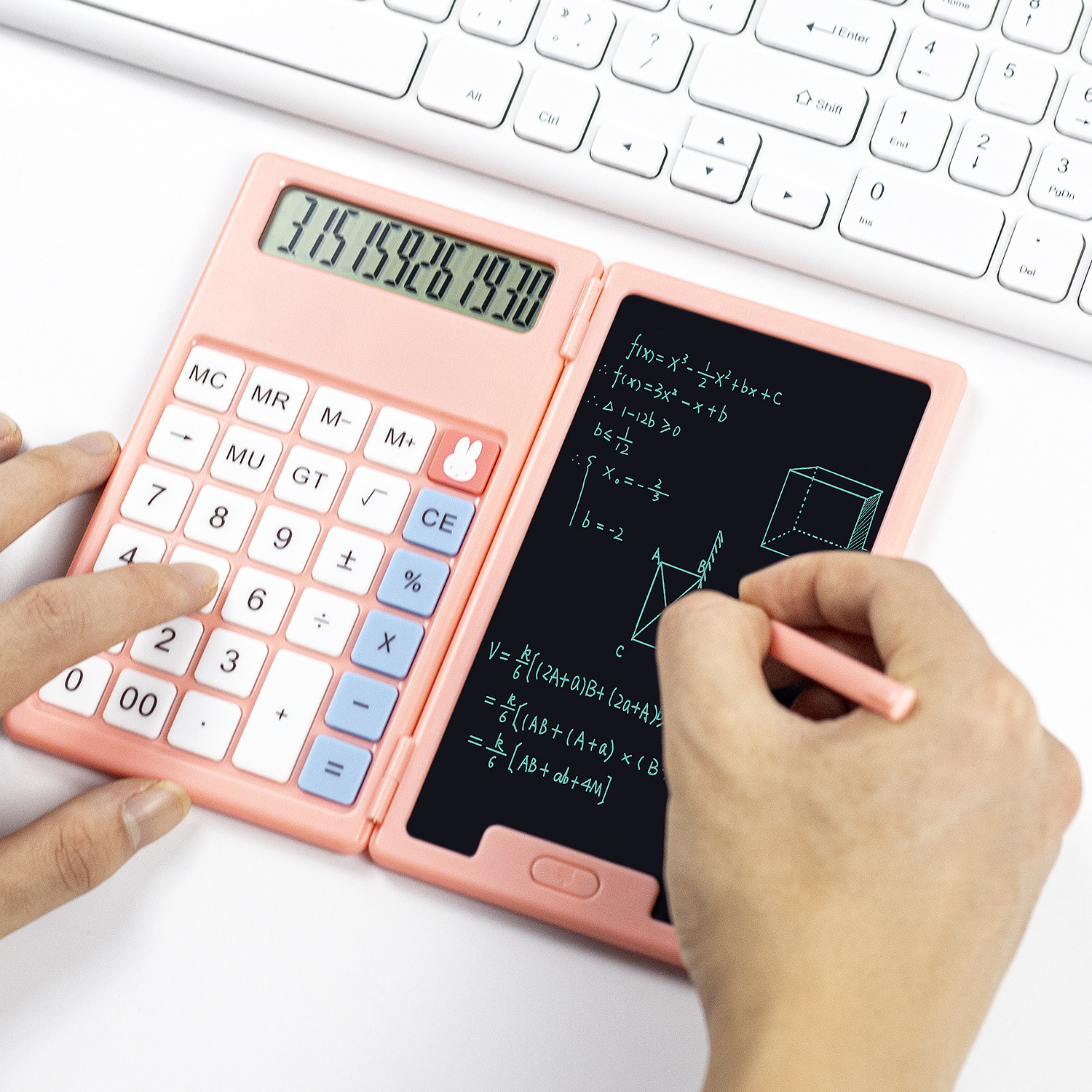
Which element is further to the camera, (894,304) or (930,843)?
(894,304)

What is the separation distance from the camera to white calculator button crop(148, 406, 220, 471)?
50 centimetres

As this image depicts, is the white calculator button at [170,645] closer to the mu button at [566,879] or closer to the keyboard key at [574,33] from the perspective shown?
the mu button at [566,879]

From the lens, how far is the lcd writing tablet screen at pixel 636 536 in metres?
0.48

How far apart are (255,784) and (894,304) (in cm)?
40

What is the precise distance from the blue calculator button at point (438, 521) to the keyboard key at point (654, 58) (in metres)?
0.23

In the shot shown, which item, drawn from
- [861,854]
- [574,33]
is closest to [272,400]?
[574,33]

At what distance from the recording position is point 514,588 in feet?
1.62

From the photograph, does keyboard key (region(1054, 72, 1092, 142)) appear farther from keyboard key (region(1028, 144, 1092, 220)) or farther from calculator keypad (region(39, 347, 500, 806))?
calculator keypad (region(39, 347, 500, 806))

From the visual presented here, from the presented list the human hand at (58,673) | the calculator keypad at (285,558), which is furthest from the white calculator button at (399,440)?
the human hand at (58,673)

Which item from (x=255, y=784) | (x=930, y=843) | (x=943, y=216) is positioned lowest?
(x=255, y=784)

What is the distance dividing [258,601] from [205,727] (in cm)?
6

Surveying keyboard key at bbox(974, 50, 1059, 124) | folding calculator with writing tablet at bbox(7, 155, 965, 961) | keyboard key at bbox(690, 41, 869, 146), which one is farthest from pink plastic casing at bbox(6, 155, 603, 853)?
keyboard key at bbox(974, 50, 1059, 124)

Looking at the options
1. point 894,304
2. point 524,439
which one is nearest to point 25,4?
point 524,439

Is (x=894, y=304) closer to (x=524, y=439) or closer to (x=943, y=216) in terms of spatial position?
(x=943, y=216)
